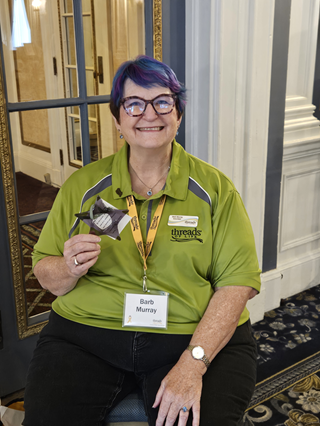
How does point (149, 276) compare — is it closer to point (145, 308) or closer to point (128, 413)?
point (145, 308)

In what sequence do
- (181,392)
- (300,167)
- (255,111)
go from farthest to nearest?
(300,167)
(255,111)
(181,392)

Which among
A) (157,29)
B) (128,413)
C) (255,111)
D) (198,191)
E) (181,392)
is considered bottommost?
(128,413)

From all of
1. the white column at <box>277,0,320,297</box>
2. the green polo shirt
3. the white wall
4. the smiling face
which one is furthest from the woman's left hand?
the white column at <box>277,0,320,297</box>

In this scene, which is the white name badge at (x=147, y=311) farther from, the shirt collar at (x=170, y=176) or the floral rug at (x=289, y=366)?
the floral rug at (x=289, y=366)

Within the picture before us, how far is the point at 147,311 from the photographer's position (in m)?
1.43

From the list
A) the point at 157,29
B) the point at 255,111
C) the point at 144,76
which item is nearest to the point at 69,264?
the point at 144,76

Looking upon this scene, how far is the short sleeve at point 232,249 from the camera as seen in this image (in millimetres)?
1470

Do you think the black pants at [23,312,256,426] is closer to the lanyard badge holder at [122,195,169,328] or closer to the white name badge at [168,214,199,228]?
the lanyard badge holder at [122,195,169,328]

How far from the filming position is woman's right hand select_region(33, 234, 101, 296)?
4.41 feet

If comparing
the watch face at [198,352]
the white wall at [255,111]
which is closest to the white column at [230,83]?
the white wall at [255,111]

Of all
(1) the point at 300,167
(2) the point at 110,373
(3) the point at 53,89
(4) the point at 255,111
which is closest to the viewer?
(2) the point at 110,373

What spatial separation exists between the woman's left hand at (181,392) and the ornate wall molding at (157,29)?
1378mm

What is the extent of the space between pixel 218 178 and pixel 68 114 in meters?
0.79

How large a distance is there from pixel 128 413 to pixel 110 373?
4.9 inches
